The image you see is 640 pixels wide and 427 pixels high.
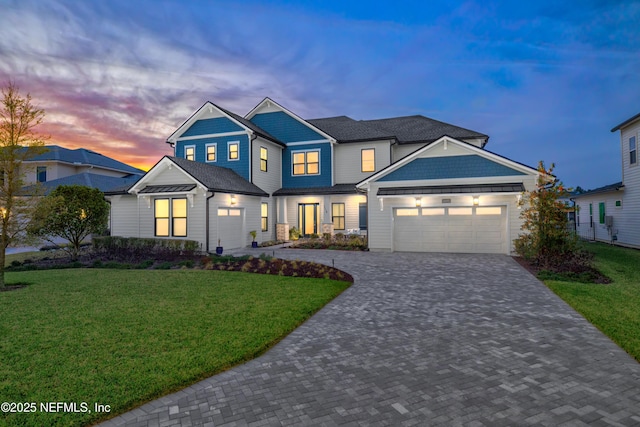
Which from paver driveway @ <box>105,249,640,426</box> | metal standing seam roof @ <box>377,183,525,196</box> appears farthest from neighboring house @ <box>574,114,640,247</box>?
paver driveway @ <box>105,249,640,426</box>

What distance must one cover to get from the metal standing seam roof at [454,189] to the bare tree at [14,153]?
1390cm

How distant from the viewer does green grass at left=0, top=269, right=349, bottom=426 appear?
3650mm

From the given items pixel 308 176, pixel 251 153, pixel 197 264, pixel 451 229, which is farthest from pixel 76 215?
pixel 451 229

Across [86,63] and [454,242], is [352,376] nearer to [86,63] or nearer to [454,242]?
[454,242]

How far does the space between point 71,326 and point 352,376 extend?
536 centimetres

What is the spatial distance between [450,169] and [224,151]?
14694 millimetres

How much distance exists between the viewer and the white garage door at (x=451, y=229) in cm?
1555

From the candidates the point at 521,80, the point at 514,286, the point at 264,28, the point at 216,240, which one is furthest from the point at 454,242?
the point at 521,80

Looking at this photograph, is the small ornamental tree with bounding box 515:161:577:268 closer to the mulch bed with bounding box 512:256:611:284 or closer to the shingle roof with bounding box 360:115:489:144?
the mulch bed with bounding box 512:256:611:284

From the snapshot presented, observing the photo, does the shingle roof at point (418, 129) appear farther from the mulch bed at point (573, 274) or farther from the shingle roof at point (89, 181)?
the shingle roof at point (89, 181)

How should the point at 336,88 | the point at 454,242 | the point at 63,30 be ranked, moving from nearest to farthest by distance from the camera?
the point at 63,30
the point at 454,242
the point at 336,88

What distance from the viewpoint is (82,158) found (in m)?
33.4

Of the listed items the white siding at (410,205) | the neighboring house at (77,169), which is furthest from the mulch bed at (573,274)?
the neighboring house at (77,169)

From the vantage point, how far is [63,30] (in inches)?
569
